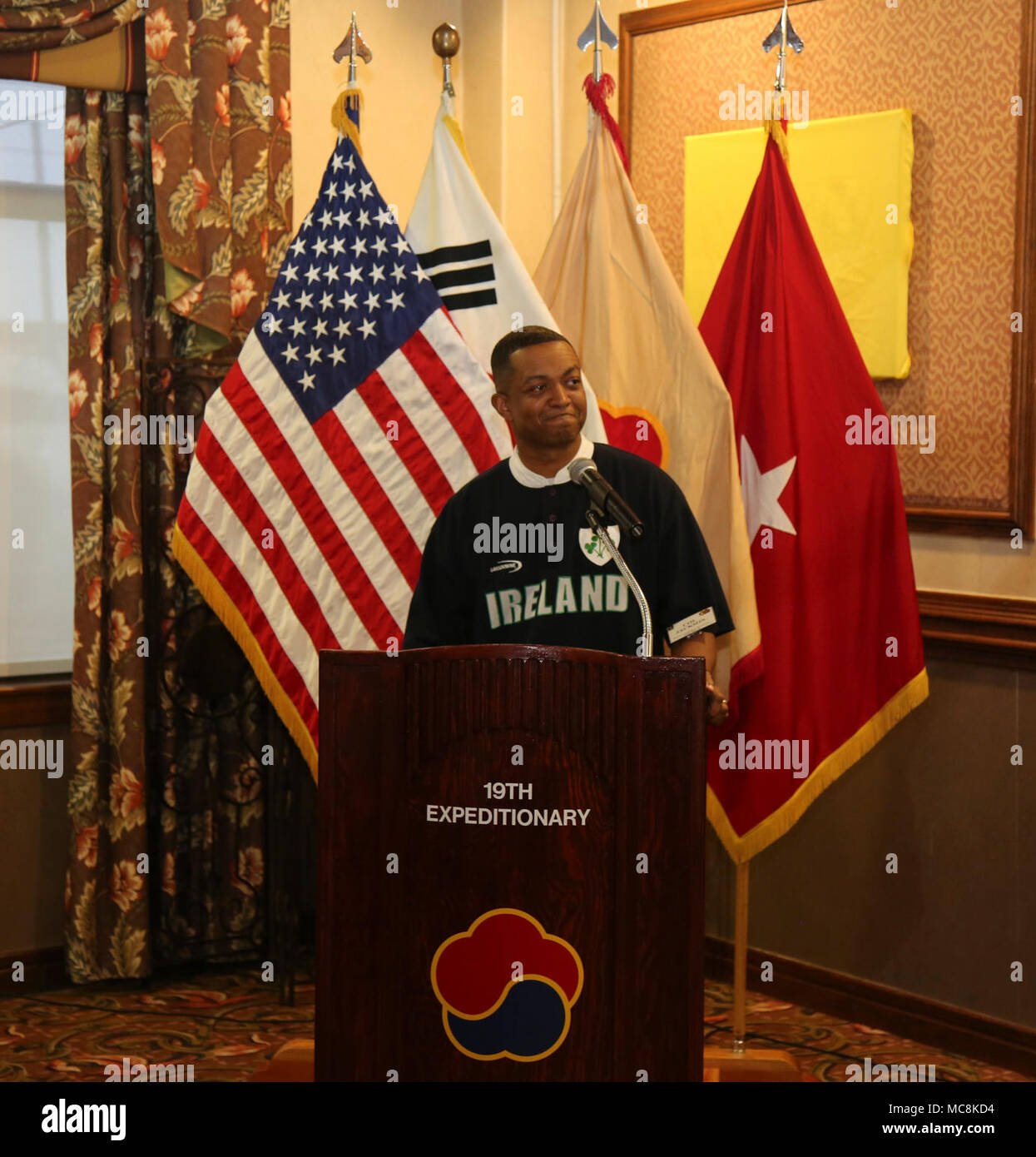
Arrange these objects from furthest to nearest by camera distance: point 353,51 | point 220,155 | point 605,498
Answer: point 220,155 → point 353,51 → point 605,498

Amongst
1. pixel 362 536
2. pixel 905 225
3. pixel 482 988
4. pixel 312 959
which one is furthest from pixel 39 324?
pixel 482 988

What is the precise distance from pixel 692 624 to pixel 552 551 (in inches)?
10.5

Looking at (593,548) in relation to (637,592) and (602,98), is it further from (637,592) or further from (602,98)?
(602,98)

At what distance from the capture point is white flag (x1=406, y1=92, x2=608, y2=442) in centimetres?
A: 288

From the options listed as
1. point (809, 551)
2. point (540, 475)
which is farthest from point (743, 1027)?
point (540, 475)

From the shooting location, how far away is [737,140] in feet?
11.1

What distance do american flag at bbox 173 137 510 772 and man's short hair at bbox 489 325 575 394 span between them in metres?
0.44

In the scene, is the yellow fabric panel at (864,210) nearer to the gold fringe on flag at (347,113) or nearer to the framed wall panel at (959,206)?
the framed wall panel at (959,206)

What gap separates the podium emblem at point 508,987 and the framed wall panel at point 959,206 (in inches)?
69.6

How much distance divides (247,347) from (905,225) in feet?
4.90

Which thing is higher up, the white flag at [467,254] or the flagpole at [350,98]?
the flagpole at [350,98]

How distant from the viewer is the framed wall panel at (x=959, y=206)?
A: 2869 millimetres

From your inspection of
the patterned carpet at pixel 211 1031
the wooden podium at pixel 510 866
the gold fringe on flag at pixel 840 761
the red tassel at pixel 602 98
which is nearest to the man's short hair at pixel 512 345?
the red tassel at pixel 602 98

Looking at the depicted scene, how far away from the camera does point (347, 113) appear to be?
3.03 meters
